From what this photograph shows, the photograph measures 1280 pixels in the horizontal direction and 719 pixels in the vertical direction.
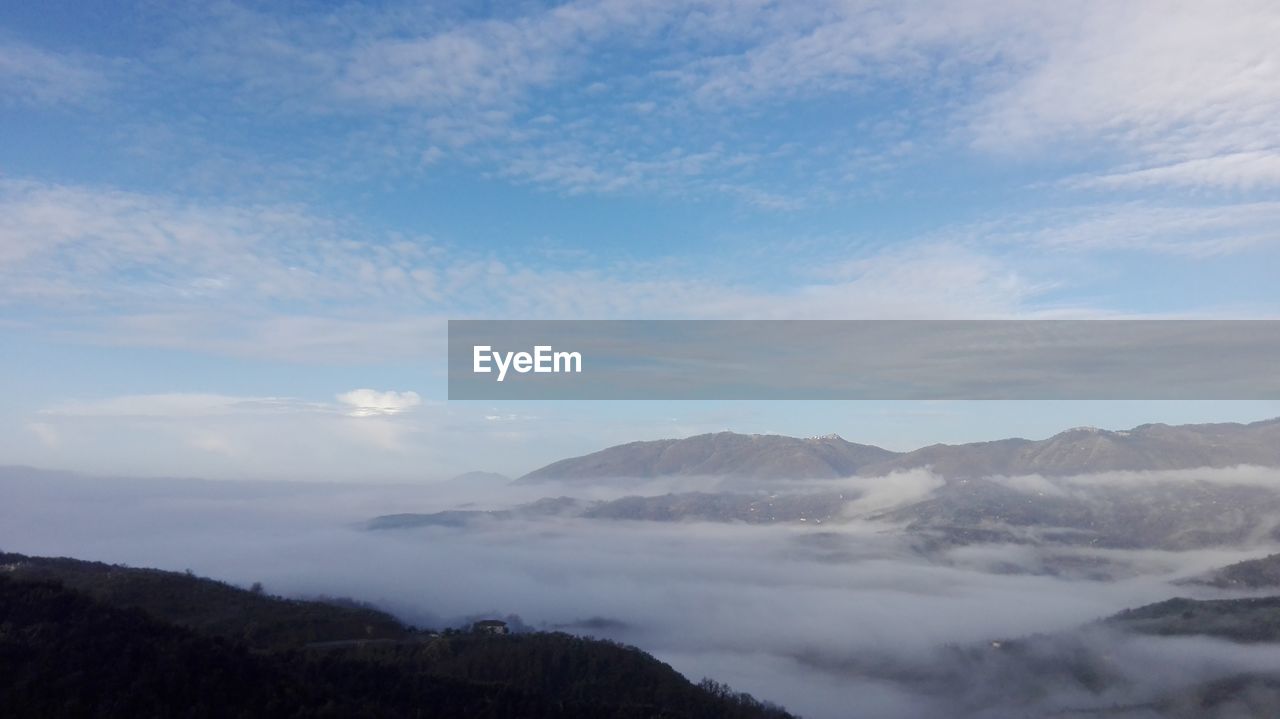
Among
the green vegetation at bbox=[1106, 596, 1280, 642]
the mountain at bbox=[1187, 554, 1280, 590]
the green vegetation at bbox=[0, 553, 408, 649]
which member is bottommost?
the mountain at bbox=[1187, 554, 1280, 590]

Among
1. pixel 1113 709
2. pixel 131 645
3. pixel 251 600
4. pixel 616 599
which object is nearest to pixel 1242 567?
pixel 1113 709

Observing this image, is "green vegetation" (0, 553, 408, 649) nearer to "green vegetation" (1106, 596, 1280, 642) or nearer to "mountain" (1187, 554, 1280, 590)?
"green vegetation" (1106, 596, 1280, 642)

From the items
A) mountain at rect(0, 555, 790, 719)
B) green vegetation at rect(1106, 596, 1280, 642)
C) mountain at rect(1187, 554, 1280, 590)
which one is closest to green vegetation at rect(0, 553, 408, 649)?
mountain at rect(0, 555, 790, 719)

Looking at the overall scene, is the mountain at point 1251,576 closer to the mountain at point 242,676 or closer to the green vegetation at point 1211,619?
the green vegetation at point 1211,619

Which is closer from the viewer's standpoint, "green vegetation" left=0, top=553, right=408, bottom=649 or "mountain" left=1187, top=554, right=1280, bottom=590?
"green vegetation" left=0, top=553, right=408, bottom=649

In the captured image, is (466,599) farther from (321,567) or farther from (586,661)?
(586,661)

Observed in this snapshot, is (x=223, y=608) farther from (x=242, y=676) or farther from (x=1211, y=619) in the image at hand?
(x=1211, y=619)

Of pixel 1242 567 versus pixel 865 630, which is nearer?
pixel 865 630

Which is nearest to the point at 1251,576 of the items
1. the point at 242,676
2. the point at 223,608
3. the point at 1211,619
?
the point at 1211,619
